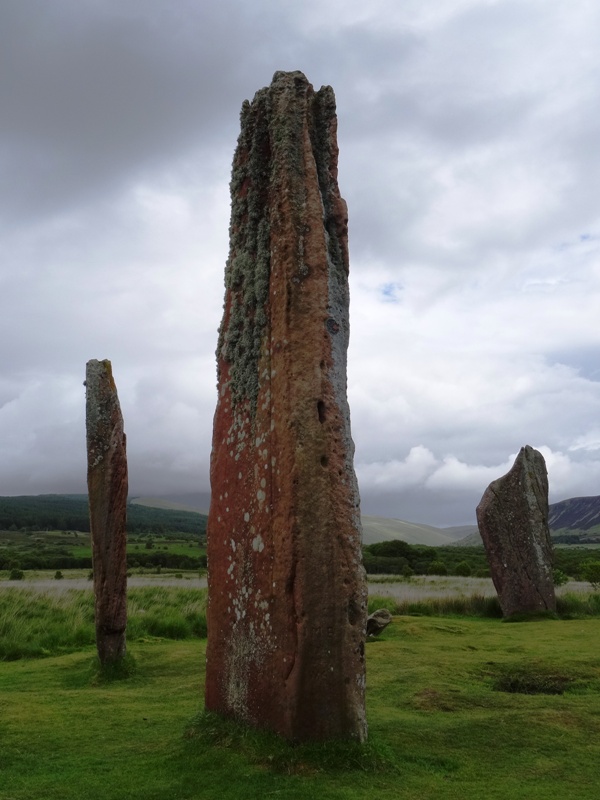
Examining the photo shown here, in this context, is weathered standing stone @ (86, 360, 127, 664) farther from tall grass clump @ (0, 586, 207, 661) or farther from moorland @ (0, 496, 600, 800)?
tall grass clump @ (0, 586, 207, 661)

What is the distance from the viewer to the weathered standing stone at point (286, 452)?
451 cm

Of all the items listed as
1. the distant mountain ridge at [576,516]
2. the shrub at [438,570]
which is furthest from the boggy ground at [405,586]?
the distant mountain ridge at [576,516]

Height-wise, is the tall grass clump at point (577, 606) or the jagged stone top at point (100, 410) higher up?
the jagged stone top at point (100, 410)

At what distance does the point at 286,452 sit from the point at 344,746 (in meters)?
1.94

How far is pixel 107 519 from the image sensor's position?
347 inches

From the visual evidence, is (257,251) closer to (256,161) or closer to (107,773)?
(256,161)

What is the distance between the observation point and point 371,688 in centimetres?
705

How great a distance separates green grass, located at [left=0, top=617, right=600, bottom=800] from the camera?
4.13 meters

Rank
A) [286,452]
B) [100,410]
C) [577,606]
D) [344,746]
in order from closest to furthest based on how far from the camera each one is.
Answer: [344,746] → [286,452] → [100,410] → [577,606]

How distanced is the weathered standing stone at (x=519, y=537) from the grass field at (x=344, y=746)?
213 inches

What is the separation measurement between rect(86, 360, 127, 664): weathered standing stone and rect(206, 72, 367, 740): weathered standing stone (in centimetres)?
350

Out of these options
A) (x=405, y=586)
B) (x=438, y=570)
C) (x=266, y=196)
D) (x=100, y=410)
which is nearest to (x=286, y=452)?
(x=266, y=196)

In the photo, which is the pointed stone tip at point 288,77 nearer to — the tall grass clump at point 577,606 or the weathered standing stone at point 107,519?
the weathered standing stone at point 107,519

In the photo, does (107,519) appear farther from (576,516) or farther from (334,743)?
(576,516)
